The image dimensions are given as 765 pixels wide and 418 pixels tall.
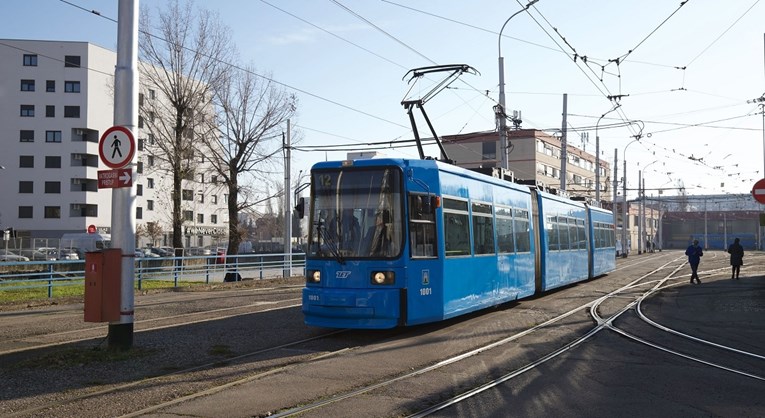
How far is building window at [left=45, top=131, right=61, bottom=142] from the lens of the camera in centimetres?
6050

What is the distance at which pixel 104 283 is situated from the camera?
31.7 feet

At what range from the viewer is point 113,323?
977cm

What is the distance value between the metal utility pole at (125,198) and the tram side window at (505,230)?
311 inches

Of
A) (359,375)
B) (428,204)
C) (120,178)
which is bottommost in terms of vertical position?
(359,375)

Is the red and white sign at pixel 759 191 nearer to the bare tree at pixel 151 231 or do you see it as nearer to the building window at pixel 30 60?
the bare tree at pixel 151 231

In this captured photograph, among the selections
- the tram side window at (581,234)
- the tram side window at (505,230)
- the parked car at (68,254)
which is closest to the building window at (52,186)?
the parked car at (68,254)

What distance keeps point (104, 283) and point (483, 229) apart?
7.40 metres

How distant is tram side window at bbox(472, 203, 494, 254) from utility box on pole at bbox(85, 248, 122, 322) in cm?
672

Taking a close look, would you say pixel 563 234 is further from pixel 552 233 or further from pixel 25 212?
pixel 25 212

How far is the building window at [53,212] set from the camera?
6103cm

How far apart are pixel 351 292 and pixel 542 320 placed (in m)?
5.04

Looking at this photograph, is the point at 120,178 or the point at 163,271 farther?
the point at 163,271

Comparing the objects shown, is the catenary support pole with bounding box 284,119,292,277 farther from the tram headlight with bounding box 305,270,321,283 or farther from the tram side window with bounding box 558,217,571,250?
the tram headlight with bounding box 305,270,321,283

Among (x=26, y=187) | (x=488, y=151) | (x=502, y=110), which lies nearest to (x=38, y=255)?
(x=26, y=187)
